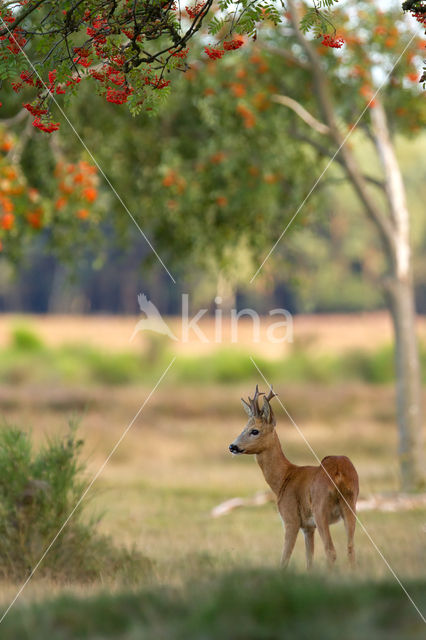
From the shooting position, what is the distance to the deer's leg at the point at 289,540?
572 cm

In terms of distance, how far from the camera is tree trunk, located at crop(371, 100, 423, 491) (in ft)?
46.5

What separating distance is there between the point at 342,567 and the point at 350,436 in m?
21.4

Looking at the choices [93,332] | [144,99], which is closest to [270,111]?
[144,99]

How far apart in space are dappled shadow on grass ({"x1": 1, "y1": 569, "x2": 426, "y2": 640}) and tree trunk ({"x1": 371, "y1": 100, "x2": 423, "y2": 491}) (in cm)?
930

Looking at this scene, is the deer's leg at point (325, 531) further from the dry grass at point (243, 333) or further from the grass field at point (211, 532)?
the dry grass at point (243, 333)

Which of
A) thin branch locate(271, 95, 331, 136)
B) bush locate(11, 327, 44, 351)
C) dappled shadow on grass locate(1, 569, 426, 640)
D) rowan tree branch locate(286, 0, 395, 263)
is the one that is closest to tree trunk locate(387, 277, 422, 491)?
rowan tree branch locate(286, 0, 395, 263)

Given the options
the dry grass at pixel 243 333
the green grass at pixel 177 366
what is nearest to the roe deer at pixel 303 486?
the green grass at pixel 177 366

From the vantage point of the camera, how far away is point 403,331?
1446 cm

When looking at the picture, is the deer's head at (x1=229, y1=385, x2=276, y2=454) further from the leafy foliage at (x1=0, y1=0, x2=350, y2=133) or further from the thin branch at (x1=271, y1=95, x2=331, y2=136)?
the thin branch at (x1=271, y1=95, x2=331, y2=136)

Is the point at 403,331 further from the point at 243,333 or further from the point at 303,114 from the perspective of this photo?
the point at 243,333

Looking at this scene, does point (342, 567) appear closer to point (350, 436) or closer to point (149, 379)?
point (350, 436)

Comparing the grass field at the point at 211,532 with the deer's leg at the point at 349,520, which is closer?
the grass field at the point at 211,532

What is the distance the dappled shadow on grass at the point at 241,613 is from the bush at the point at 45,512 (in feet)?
10.3

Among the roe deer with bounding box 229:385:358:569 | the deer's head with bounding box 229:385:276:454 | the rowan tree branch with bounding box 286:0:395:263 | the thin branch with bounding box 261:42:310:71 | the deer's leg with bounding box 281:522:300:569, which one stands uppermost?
the thin branch with bounding box 261:42:310:71
